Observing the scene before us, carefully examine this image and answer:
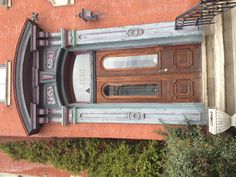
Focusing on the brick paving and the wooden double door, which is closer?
the brick paving

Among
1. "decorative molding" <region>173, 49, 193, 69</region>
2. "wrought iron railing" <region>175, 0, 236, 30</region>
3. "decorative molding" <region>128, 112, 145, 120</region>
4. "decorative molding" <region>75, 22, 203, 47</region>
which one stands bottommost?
"decorative molding" <region>128, 112, 145, 120</region>

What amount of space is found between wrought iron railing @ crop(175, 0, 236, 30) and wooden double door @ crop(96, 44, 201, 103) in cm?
99

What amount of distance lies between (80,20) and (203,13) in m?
3.39

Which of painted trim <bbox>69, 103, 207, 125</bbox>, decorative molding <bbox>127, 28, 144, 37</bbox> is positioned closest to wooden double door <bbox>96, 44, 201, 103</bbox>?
painted trim <bbox>69, 103, 207, 125</bbox>

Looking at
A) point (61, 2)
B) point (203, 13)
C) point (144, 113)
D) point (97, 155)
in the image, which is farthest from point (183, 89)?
point (61, 2)

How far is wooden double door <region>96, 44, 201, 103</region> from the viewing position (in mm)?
9719

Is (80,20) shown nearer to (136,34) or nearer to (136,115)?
(136,34)

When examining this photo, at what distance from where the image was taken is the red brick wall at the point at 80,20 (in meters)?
9.39

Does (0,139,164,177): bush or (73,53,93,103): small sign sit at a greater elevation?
(73,53,93,103): small sign

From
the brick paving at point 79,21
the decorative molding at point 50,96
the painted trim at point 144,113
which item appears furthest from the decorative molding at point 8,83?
the painted trim at point 144,113

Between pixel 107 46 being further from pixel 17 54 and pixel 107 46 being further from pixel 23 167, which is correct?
pixel 23 167

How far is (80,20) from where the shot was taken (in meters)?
10.0

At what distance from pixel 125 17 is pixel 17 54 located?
9.92ft

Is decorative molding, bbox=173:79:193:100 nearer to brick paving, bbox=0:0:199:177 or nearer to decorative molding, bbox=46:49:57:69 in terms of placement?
brick paving, bbox=0:0:199:177
